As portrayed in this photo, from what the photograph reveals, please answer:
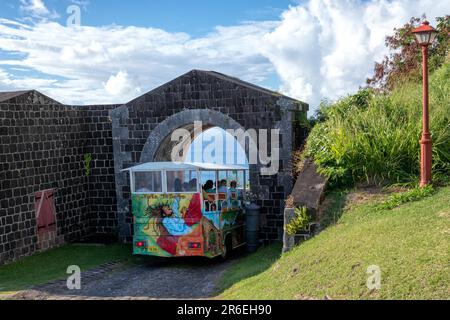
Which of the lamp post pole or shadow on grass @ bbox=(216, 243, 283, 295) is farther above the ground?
the lamp post pole

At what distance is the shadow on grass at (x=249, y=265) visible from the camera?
10305mm

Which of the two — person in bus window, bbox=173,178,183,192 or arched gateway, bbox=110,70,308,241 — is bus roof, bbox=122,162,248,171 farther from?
arched gateway, bbox=110,70,308,241

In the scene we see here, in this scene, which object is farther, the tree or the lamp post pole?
the tree

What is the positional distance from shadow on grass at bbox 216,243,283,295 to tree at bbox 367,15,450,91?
32.5 feet

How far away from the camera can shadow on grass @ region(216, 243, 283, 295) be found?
33.8 ft

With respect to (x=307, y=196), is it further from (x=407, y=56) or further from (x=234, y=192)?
(x=407, y=56)

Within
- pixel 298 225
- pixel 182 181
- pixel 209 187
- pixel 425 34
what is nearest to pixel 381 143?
pixel 425 34

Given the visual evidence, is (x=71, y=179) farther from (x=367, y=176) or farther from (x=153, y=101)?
(x=367, y=176)

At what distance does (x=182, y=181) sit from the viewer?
40.3 ft

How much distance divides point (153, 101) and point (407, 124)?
7174mm

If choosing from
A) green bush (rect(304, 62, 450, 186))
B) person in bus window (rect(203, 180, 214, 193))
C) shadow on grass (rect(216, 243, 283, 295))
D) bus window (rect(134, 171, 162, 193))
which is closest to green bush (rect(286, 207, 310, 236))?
shadow on grass (rect(216, 243, 283, 295))

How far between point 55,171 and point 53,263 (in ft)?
9.76
